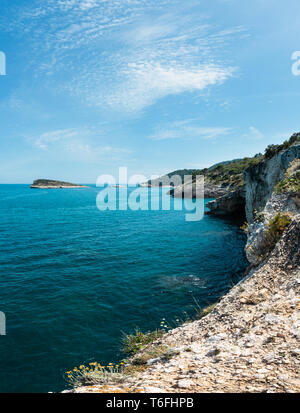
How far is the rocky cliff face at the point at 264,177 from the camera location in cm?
2205

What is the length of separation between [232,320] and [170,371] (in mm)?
3219

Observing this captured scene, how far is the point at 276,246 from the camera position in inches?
396

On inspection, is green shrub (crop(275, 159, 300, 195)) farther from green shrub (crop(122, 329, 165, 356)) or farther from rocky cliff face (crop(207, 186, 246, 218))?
rocky cliff face (crop(207, 186, 246, 218))

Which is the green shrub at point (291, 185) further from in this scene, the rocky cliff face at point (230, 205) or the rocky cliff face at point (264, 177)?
the rocky cliff face at point (230, 205)

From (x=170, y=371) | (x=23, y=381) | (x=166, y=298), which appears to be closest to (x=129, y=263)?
(x=166, y=298)

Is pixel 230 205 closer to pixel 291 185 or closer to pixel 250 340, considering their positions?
pixel 291 185

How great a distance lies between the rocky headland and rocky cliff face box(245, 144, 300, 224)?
10.2 metres

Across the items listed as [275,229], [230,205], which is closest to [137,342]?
[275,229]

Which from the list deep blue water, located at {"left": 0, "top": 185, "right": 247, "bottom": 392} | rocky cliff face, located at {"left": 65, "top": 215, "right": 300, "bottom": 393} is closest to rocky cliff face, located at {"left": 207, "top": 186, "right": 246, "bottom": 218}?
deep blue water, located at {"left": 0, "top": 185, "right": 247, "bottom": 392}

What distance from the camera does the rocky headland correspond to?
441cm

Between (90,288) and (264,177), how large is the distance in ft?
77.2

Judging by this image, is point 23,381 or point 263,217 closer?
point 23,381

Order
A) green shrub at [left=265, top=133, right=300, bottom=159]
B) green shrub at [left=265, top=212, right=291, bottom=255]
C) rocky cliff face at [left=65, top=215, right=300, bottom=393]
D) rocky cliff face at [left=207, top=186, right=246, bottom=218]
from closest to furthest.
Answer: rocky cliff face at [left=65, top=215, right=300, bottom=393]
green shrub at [left=265, top=212, right=291, bottom=255]
green shrub at [left=265, top=133, right=300, bottom=159]
rocky cliff face at [left=207, top=186, right=246, bottom=218]

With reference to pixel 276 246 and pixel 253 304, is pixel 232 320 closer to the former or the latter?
pixel 253 304
